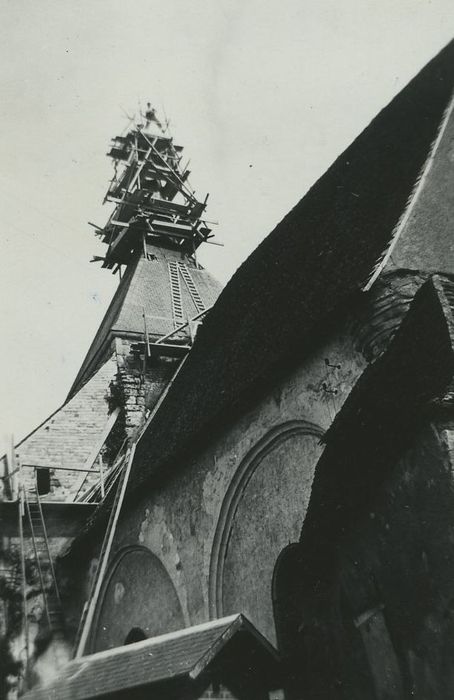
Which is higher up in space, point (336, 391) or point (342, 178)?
point (342, 178)

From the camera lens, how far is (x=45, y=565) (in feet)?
38.2

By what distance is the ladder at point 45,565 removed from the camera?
11211 millimetres

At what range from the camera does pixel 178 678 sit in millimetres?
4473

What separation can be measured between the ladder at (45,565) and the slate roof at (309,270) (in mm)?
2195

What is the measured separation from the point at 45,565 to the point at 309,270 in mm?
7293

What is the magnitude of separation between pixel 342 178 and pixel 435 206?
3.03 metres

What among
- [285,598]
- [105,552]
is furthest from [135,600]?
[285,598]

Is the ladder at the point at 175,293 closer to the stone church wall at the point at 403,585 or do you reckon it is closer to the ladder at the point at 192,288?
the ladder at the point at 192,288

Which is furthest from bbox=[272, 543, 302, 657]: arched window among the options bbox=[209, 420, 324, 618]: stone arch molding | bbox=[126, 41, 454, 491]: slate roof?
bbox=[126, 41, 454, 491]: slate roof

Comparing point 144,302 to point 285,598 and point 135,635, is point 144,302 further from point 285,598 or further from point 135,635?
point 285,598

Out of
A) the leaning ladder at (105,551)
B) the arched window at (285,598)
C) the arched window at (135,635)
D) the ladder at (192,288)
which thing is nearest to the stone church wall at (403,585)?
the arched window at (285,598)

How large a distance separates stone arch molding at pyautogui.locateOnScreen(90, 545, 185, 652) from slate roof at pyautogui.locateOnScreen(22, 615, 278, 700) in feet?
8.71

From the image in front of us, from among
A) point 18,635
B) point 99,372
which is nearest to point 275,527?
point 18,635

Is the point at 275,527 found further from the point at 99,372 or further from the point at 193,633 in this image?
the point at 99,372
